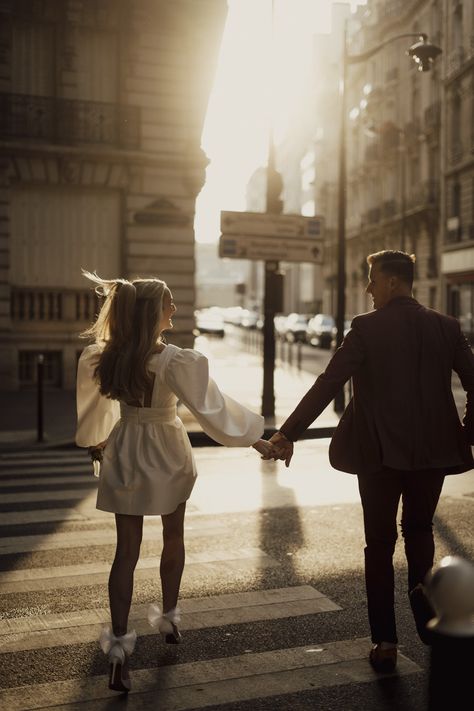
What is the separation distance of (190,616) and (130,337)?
1.70 metres

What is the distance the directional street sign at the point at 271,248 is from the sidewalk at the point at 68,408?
2101 mm

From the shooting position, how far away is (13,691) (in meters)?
3.93

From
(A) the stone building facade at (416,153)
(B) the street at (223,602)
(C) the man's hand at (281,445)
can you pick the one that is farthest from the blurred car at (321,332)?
(C) the man's hand at (281,445)

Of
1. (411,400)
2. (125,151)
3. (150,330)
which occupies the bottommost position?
(411,400)

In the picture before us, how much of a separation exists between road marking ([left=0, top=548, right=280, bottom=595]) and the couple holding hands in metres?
1.59

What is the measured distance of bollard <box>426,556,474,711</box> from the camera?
231 cm

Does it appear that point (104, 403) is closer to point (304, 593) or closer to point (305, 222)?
point (304, 593)

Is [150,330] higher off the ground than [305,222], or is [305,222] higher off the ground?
[305,222]

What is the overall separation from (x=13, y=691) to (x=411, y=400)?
2089 mm

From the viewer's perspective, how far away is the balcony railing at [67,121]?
1952cm

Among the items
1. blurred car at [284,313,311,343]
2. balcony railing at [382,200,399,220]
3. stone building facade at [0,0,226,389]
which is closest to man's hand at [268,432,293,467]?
stone building facade at [0,0,226,389]

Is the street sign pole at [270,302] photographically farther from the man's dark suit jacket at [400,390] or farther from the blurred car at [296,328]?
the blurred car at [296,328]

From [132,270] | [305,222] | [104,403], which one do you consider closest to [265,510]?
[104,403]

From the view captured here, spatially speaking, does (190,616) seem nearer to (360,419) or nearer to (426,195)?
(360,419)
